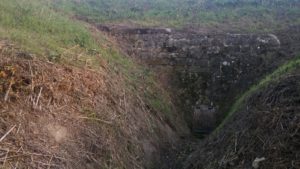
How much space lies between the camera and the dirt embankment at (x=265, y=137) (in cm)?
570

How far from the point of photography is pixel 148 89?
10953 mm

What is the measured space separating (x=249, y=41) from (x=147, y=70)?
300cm

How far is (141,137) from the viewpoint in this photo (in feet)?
29.0

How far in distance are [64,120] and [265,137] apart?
9.28 feet

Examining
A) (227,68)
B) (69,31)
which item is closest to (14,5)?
(69,31)

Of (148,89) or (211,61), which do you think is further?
(211,61)

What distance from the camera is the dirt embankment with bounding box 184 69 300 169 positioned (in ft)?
18.7

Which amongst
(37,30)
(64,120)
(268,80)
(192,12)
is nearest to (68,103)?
(64,120)

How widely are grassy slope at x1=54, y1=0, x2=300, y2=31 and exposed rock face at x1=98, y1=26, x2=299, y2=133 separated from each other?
2125 mm

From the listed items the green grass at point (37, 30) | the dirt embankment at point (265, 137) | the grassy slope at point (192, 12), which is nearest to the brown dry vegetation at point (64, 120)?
the green grass at point (37, 30)

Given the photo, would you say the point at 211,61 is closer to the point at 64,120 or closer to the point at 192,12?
the point at 192,12

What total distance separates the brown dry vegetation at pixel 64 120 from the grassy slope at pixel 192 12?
24.8 ft

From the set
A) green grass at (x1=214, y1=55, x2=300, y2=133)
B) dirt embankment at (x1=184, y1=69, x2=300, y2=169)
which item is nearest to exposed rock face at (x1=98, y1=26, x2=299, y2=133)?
green grass at (x1=214, y1=55, x2=300, y2=133)

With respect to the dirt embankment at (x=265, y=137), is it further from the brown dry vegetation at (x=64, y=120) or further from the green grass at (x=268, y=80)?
the brown dry vegetation at (x=64, y=120)
